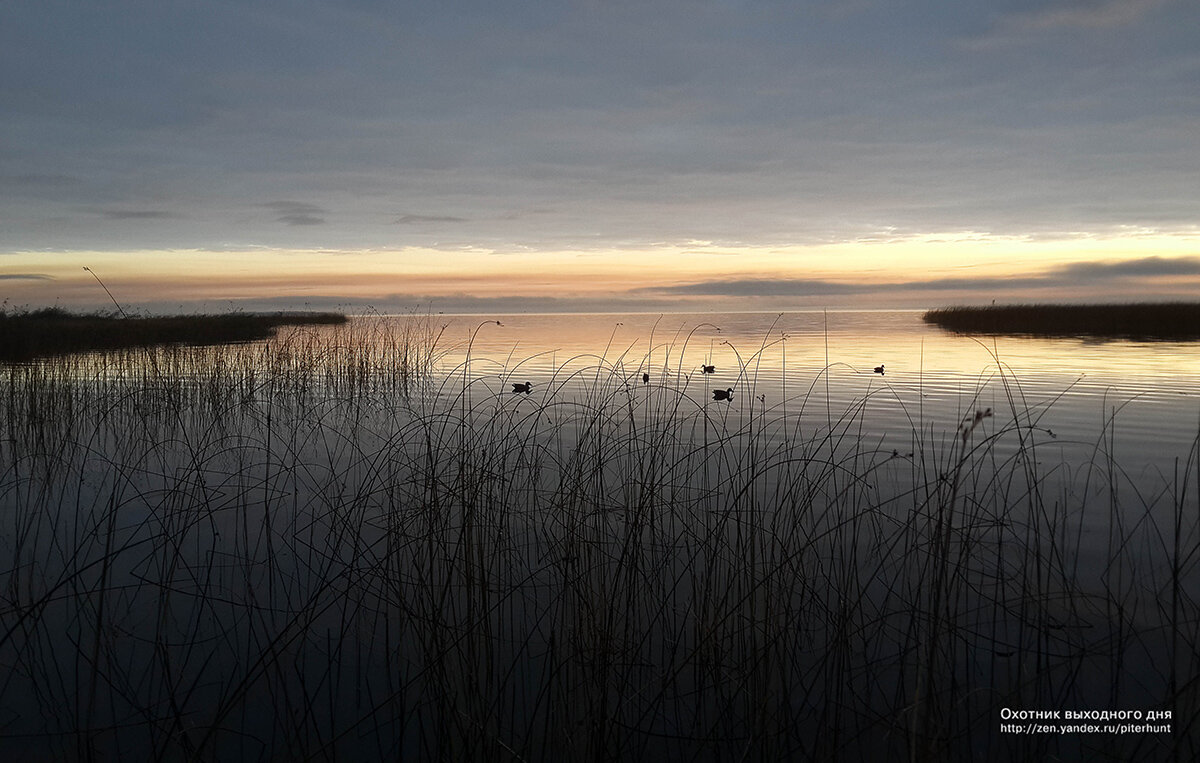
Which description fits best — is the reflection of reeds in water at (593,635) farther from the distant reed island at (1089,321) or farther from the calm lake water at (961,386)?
the distant reed island at (1089,321)

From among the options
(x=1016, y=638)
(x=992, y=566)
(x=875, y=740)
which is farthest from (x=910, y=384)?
(x=875, y=740)

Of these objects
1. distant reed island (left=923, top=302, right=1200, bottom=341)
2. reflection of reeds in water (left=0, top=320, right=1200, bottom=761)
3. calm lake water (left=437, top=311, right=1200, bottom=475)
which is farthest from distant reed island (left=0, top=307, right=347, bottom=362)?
distant reed island (left=923, top=302, right=1200, bottom=341)

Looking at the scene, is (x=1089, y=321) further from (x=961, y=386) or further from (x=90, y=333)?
(x=90, y=333)

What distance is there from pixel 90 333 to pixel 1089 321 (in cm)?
3253

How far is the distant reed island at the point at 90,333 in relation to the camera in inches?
670

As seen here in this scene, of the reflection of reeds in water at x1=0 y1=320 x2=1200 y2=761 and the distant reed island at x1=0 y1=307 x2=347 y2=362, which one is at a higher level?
the distant reed island at x1=0 y1=307 x2=347 y2=362

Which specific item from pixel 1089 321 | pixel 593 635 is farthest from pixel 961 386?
pixel 1089 321

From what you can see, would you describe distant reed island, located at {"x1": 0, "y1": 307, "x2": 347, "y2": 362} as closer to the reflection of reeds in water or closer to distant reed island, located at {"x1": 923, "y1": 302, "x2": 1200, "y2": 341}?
the reflection of reeds in water

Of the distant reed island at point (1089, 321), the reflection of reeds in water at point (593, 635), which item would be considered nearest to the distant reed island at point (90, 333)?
the reflection of reeds in water at point (593, 635)

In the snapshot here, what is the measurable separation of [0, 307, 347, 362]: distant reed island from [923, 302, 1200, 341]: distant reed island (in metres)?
26.5

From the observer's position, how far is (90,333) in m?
20.5

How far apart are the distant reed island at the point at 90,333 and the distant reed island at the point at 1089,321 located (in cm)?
2647

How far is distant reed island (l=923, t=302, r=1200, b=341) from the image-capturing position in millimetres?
24453

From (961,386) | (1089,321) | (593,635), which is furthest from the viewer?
(1089,321)
